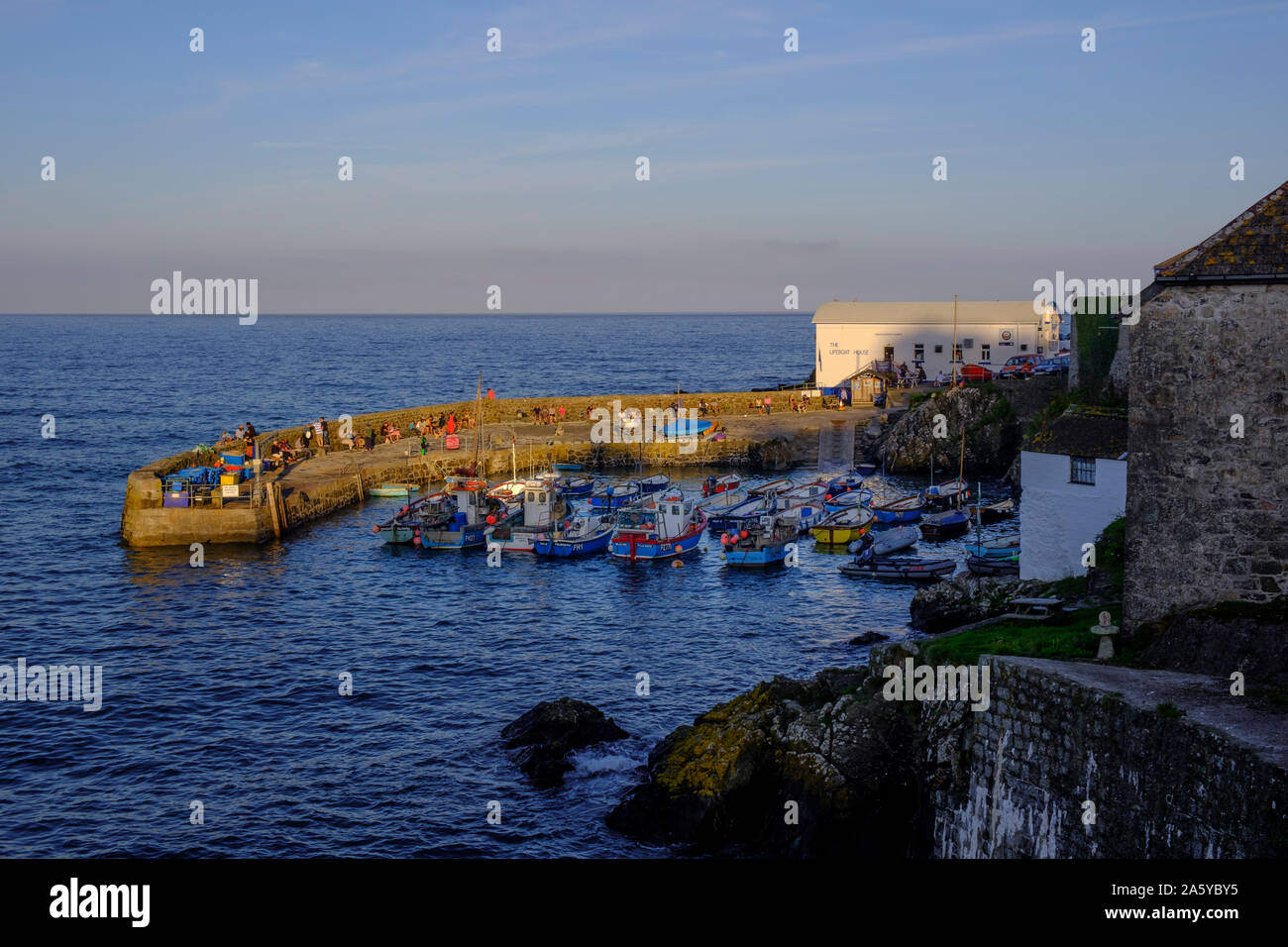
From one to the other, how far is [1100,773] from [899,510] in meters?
Answer: 40.6

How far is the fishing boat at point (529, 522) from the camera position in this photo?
52.7 meters

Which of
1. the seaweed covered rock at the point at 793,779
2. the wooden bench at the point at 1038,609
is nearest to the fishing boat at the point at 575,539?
the seaweed covered rock at the point at 793,779

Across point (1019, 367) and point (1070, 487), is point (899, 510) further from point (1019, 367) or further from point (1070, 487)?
point (1019, 367)

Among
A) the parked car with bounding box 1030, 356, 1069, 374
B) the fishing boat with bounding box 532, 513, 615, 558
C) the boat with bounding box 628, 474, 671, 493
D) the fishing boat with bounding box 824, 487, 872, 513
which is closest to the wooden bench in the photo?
the fishing boat with bounding box 532, 513, 615, 558

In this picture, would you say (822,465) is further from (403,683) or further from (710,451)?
(403,683)

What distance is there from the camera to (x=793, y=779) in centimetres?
2252

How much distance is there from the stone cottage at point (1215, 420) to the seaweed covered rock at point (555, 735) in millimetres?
13875

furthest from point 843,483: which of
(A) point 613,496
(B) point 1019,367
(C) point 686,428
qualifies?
(B) point 1019,367

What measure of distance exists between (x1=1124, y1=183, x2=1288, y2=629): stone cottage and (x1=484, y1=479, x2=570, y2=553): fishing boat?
36.5 metres

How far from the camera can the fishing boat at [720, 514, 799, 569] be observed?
49.1m

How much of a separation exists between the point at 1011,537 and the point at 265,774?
34.2 m

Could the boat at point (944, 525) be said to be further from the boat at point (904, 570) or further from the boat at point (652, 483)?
the boat at point (652, 483)

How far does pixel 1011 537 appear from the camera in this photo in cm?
5006
